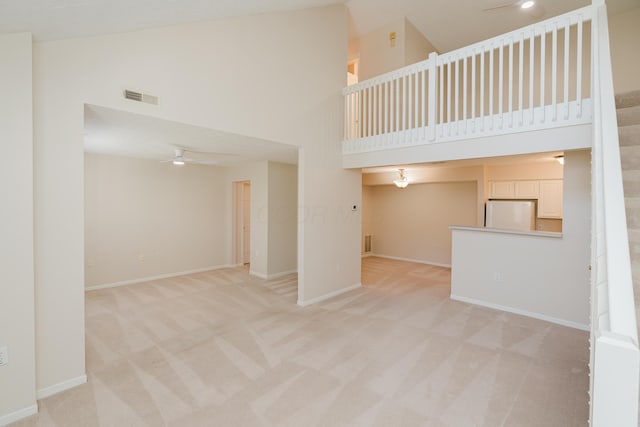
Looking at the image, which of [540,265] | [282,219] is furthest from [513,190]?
[282,219]

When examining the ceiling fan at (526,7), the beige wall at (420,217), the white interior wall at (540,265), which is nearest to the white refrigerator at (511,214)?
the beige wall at (420,217)

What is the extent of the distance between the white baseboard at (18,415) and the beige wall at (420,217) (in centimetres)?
724

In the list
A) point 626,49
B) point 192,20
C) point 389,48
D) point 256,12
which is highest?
point 389,48

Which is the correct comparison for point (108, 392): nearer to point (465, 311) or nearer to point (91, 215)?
point (91, 215)

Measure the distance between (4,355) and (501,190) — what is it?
295 inches

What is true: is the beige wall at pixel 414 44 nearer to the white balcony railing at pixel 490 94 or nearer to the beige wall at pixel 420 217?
the white balcony railing at pixel 490 94

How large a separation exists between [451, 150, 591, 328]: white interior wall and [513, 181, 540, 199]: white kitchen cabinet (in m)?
2.18

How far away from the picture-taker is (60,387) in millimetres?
2340

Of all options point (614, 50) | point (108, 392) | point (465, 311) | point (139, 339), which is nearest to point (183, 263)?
point (139, 339)

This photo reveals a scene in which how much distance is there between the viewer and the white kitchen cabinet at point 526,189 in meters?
5.66

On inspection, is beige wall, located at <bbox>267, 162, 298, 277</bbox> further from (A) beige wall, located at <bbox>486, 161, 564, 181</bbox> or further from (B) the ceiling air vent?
(A) beige wall, located at <bbox>486, 161, 564, 181</bbox>

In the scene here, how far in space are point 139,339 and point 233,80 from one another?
3.16 metres

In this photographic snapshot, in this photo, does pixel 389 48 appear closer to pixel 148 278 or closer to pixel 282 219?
pixel 282 219

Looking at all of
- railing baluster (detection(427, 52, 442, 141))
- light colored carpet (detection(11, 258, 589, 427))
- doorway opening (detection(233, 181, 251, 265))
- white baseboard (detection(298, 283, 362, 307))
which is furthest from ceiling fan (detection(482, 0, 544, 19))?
doorway opening (detection(233, 181, 251, 265))
